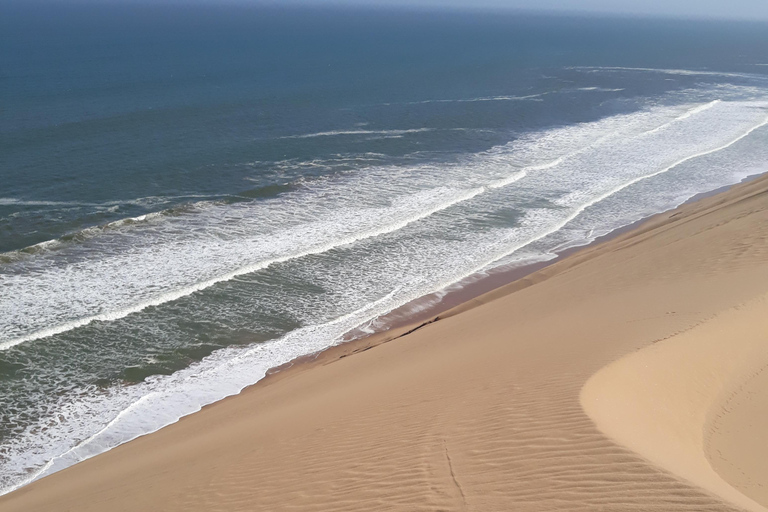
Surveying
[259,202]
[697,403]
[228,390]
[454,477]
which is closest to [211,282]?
[228,390]

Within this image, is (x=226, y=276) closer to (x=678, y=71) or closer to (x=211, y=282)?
(x=211, y=282)

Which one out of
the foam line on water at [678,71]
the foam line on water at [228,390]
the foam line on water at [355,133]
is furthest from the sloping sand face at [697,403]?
the foam line on water at [678,71]

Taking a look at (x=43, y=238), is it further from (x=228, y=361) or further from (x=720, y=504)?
(x=720, y=504)

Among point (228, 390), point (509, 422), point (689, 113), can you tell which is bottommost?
point (228, 390)

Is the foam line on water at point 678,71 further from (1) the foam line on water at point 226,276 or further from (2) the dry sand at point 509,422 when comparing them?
(2) the dry sand at point 509,422

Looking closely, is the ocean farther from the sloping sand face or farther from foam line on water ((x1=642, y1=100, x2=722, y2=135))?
the sloping sand face
